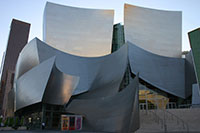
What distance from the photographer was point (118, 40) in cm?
3038

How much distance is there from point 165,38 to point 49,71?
20.2 meters

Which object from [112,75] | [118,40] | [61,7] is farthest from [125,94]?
[61,7]

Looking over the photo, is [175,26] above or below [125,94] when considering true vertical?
above

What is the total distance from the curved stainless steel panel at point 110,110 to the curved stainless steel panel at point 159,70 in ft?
32.0

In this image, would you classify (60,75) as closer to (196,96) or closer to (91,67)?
(91,67)

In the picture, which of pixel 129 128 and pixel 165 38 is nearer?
pixel 129 128

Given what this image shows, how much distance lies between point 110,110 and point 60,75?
5.98 metres

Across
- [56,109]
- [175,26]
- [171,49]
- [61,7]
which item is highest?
[61,7]

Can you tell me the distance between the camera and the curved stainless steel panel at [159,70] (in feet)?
73.7

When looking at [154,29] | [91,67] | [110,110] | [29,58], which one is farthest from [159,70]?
[110,110]

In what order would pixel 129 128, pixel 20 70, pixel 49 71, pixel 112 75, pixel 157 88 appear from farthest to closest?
pixel 157 88 → pixel 20 70 → pixel 112 75 → pixel 49 71 → pixel 129 128

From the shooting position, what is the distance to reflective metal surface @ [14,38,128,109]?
15.1m

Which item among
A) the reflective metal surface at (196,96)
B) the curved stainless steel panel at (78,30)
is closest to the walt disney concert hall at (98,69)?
the curved stainless steel panel at (78,30)

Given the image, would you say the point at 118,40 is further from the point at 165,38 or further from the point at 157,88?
the point at 157,88
